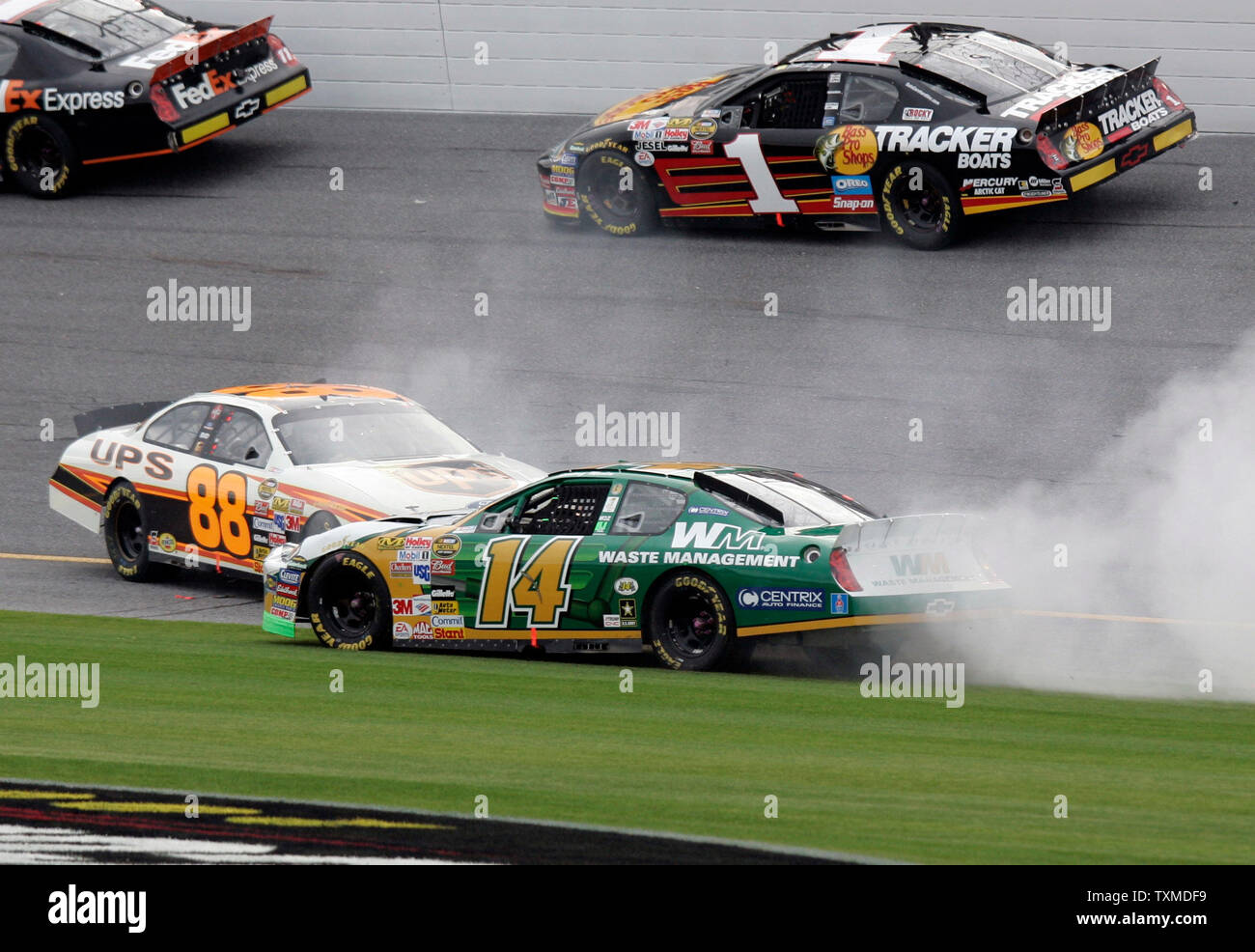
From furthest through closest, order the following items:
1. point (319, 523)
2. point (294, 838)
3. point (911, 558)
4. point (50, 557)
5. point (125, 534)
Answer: point (50, 557)
point (125, 534)
point (319, 523)
point (911, 558)
point (294, 838)

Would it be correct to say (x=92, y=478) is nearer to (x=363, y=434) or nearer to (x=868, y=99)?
(x=363, y=434)

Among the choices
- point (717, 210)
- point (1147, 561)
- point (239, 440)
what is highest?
point (717, 210)

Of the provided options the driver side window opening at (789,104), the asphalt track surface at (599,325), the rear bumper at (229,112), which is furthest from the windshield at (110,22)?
A: the driver side window opening at (789,104)

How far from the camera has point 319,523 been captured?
1255cm

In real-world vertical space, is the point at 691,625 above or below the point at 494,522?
below

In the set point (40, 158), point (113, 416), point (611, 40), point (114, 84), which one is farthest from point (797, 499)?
point (611, 40)

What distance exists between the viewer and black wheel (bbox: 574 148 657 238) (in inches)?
723

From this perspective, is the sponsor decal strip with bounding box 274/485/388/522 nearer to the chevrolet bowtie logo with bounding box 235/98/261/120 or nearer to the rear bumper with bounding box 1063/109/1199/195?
the rear bumper with bounding box 1063/109/1199/195

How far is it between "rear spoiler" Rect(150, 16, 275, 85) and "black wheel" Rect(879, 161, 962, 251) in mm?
6692

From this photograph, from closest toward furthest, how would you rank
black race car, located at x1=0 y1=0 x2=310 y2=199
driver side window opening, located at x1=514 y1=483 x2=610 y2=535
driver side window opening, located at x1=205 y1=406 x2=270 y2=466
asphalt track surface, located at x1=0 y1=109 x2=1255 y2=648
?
driver side window opening, located at x1=514 y1=483 x2=610 y2=535, driver side window opening, located at x1=205 y1=406 x2=270 y2=466, asphalt track surface, located at x1=0 y1=109 x2=1255 y2=648, black race car, located at x1=0 y1=0 x2=310 y2=199

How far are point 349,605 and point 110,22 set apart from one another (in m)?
10.8

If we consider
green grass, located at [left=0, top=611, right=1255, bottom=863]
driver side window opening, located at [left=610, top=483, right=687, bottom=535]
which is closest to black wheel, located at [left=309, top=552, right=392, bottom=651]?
green grass, located at [left=0, top=611, right=1255, bottom=863]

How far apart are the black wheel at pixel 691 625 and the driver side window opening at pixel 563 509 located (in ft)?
2.16
